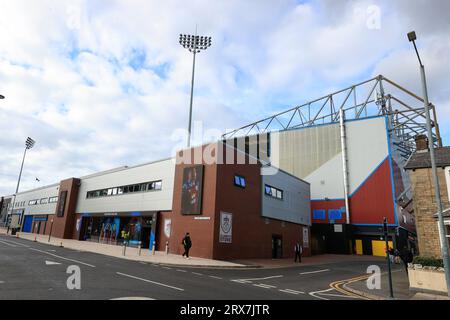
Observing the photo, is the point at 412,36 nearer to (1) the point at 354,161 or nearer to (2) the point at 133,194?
(2) the point at 133,194

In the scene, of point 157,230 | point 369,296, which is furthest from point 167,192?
point 369,296

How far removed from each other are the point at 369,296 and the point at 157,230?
62.7ft

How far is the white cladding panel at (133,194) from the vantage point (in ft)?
90.0

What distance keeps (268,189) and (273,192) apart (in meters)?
1.12

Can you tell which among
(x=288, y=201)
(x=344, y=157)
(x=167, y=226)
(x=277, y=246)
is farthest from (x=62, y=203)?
(x=344, y=157)

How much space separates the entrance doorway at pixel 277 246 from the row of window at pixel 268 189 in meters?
4.07

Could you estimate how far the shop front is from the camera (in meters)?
28.9

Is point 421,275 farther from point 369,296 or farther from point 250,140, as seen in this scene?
point 250,140

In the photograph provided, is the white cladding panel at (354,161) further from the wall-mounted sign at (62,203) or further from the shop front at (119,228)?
the wall-mounted sign at (62,203)

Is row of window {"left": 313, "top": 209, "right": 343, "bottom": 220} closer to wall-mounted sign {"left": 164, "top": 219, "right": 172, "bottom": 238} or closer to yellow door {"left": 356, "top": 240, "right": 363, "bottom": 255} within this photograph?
yellow door {"left": 356, "top": 240, "right": 363, "bottom": 255}

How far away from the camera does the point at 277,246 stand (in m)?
30.3

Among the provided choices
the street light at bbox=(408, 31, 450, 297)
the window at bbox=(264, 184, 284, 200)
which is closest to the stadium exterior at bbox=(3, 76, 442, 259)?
the window at bbox=(264, 184, 284, 200)

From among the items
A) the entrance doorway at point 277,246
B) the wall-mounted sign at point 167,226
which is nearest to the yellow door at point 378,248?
the entrance doorway at point 277,246

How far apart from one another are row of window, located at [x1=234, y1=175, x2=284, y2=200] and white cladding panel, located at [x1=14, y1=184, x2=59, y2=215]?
118ft
